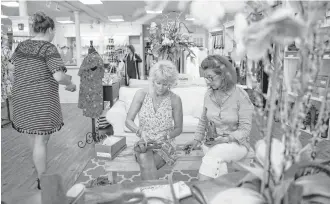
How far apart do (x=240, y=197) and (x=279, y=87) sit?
0.96ft

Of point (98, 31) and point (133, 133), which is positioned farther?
point (98, 31)

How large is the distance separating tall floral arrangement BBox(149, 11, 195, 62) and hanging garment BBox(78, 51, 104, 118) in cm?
83

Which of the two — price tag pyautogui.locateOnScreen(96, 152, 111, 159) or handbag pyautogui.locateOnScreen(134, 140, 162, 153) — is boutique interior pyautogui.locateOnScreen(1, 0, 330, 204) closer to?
price tag pyautogui.locateOnScreen(96, 152, 111, 159)

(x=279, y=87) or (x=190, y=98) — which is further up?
(x=279, y=87)

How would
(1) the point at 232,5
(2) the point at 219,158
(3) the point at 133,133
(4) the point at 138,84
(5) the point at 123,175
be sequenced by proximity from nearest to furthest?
(1) the point at 232,5, (2) the point at 219,158, (5) the point at 123,175, (3) the point at 133,133, (4) the point at 138,84

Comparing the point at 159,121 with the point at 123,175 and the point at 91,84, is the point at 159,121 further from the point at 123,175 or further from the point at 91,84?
the point at 91,84

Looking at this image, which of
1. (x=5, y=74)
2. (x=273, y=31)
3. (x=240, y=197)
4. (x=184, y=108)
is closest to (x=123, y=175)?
(x=184, y=108)

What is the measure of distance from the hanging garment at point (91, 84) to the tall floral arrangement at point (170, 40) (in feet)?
2.72

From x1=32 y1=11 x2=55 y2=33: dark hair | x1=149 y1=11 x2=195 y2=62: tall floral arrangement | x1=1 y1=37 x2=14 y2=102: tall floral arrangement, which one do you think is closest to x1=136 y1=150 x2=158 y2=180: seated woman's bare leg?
x1=32 y1=11 x2=55 y2=33: dark hair

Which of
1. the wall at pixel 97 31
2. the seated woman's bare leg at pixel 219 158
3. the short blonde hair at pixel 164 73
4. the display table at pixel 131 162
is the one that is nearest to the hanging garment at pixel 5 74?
the display table at pixel 131 162

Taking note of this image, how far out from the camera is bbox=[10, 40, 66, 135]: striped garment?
7.77 feet

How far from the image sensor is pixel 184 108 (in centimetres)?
397

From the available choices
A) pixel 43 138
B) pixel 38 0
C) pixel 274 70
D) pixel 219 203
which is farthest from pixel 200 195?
pixel 38 0

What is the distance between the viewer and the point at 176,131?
92.7 inches
